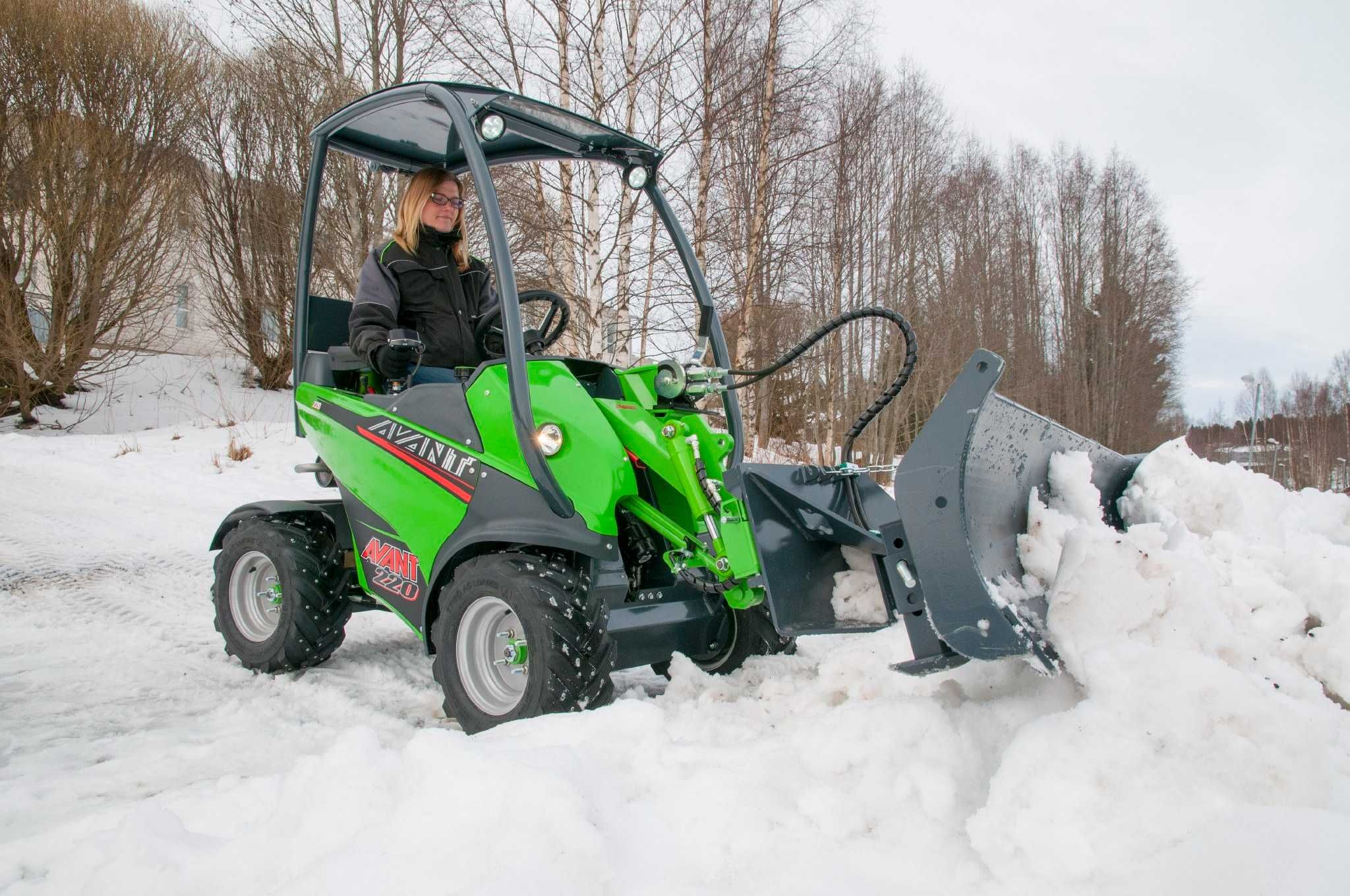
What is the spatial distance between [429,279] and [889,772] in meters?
2.80

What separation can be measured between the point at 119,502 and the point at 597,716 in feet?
23.0

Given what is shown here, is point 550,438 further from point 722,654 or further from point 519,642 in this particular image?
point 722,654

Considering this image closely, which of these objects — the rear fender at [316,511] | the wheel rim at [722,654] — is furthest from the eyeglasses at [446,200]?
the wheel rim at [722,654]

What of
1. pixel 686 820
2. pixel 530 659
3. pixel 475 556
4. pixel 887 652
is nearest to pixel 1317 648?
pixel 887 652

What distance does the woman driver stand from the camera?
3.72 meters

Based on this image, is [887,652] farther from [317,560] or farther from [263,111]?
[263,111]

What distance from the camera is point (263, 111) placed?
16219mm

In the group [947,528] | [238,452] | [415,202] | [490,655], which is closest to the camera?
[947,528]

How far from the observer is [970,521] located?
7.48ft

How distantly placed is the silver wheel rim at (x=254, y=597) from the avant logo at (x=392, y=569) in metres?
0.69

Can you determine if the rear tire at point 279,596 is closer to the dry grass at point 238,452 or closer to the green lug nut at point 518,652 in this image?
the green lug nut at point 518,652

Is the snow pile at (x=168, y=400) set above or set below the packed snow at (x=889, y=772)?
above

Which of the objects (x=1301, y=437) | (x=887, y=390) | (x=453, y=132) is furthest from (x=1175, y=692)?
(x=1301, y=437)

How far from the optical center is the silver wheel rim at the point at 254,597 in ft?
13.6
